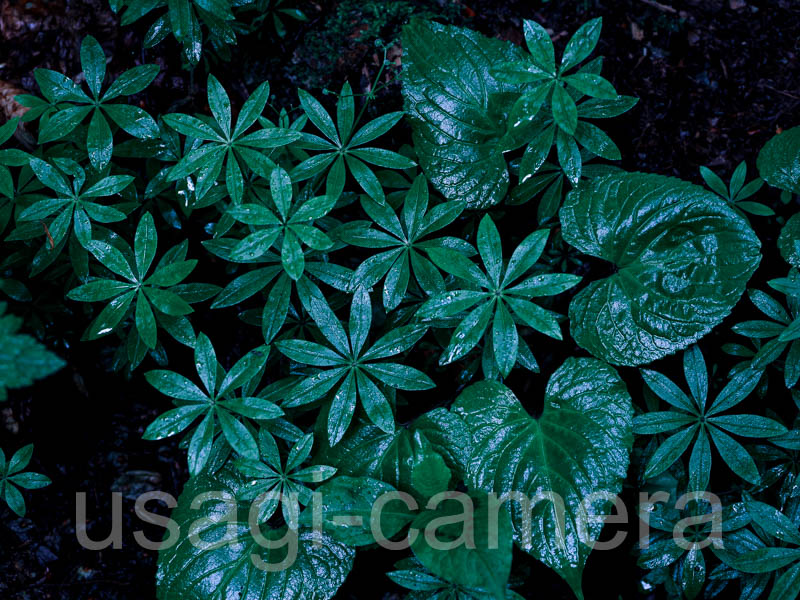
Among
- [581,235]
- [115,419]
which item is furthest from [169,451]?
[581,235]

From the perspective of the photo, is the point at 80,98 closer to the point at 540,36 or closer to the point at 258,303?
the point at 258,303

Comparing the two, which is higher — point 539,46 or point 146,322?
point 539,46

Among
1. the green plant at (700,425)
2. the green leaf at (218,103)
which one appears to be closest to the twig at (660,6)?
the green plant at (700,425)

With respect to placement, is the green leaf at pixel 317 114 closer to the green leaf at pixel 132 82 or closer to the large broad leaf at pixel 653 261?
the green leaf at pixel 132 82

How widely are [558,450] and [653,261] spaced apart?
0.82 metres

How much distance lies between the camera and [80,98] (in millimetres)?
2332

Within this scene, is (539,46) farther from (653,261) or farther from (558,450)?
(558,450)

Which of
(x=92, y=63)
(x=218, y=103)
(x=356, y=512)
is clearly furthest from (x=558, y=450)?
(x=92, y=63)

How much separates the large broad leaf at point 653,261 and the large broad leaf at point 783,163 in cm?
45

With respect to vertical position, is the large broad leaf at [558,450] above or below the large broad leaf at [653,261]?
below

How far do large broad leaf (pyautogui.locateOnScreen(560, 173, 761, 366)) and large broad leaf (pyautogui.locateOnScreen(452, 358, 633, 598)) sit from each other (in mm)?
177

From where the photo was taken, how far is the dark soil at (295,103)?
257cm

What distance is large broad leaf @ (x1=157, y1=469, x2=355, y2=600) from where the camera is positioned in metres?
2.14

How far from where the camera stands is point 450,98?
8.15ft
